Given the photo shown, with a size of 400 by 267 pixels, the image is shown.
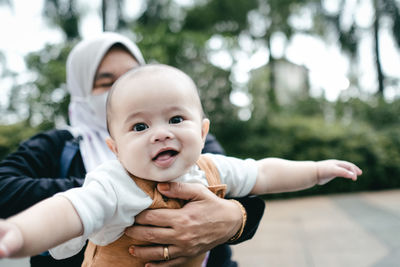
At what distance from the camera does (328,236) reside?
426cm

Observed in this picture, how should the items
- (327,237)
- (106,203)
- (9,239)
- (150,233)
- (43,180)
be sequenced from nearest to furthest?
(9,239) → (106,203) → (150,233) → (43,180) → (327,237)

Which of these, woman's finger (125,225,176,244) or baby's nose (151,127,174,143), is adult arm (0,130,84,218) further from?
baby's nose (151,127,174,143)

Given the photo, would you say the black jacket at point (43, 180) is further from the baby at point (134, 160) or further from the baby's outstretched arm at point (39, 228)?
the baby's outstretched arm at point (39, 228)

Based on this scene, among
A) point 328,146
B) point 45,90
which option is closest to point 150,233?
point 45,90

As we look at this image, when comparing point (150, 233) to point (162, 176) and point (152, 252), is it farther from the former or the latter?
point (162, 176)

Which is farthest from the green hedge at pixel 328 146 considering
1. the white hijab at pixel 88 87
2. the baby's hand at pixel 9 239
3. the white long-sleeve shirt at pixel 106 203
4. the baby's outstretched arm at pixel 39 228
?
the baby's hand at pixel 9 239

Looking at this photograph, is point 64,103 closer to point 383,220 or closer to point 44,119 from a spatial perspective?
point 44,119

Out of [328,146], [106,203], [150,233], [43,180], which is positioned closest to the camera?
[106,203]

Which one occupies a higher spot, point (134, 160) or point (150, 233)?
point (134, 160)

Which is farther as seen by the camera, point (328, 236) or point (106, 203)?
point (328, 236)

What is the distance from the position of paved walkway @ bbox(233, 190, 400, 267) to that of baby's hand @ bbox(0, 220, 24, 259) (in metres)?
3.05

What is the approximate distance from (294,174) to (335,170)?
168 millimetres

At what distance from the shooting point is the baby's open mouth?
3.66 ft

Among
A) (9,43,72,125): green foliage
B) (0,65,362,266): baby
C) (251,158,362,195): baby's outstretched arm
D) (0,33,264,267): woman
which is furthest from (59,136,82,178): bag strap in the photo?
(9,43,72,125): green foliage
